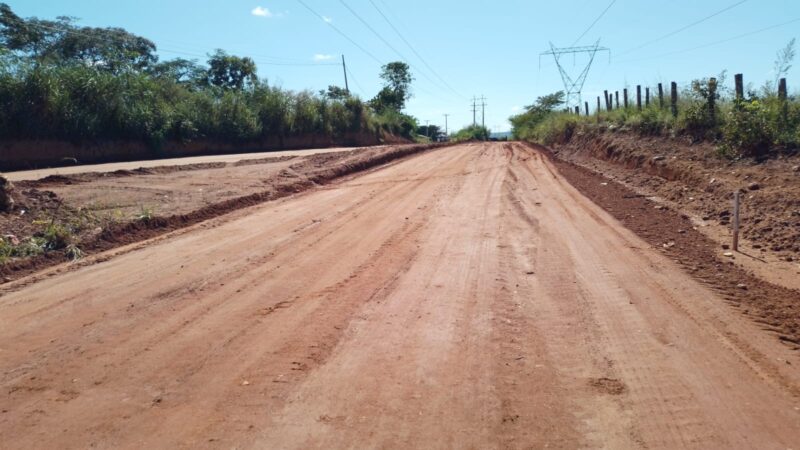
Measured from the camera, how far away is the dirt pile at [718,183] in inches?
350

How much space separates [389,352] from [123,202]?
30.9 feet

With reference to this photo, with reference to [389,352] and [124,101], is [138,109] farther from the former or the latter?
[389,352]

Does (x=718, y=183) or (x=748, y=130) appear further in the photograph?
(x=748, y=130)

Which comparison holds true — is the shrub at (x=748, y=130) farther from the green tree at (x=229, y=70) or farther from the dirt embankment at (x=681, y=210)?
the green tree at (x=229, y=70)

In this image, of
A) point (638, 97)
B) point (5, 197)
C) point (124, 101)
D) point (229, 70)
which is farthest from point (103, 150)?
point (229, 70)

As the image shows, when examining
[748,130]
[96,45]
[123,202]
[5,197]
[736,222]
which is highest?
[96,45]

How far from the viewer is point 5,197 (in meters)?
9.97

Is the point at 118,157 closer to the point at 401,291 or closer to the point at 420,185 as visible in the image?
the point at 420,185

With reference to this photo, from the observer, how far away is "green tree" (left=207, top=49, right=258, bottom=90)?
226ft

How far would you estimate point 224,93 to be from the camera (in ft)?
128

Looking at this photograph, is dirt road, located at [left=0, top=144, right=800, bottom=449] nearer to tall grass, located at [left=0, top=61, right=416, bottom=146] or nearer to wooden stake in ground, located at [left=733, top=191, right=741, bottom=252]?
wooden stake in ground, located at [left=733, top=191, right=741, bottom=252]

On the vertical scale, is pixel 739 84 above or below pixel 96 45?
below

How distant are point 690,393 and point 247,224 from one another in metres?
8.52

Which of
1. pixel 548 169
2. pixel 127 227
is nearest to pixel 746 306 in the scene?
pixel 127 227
